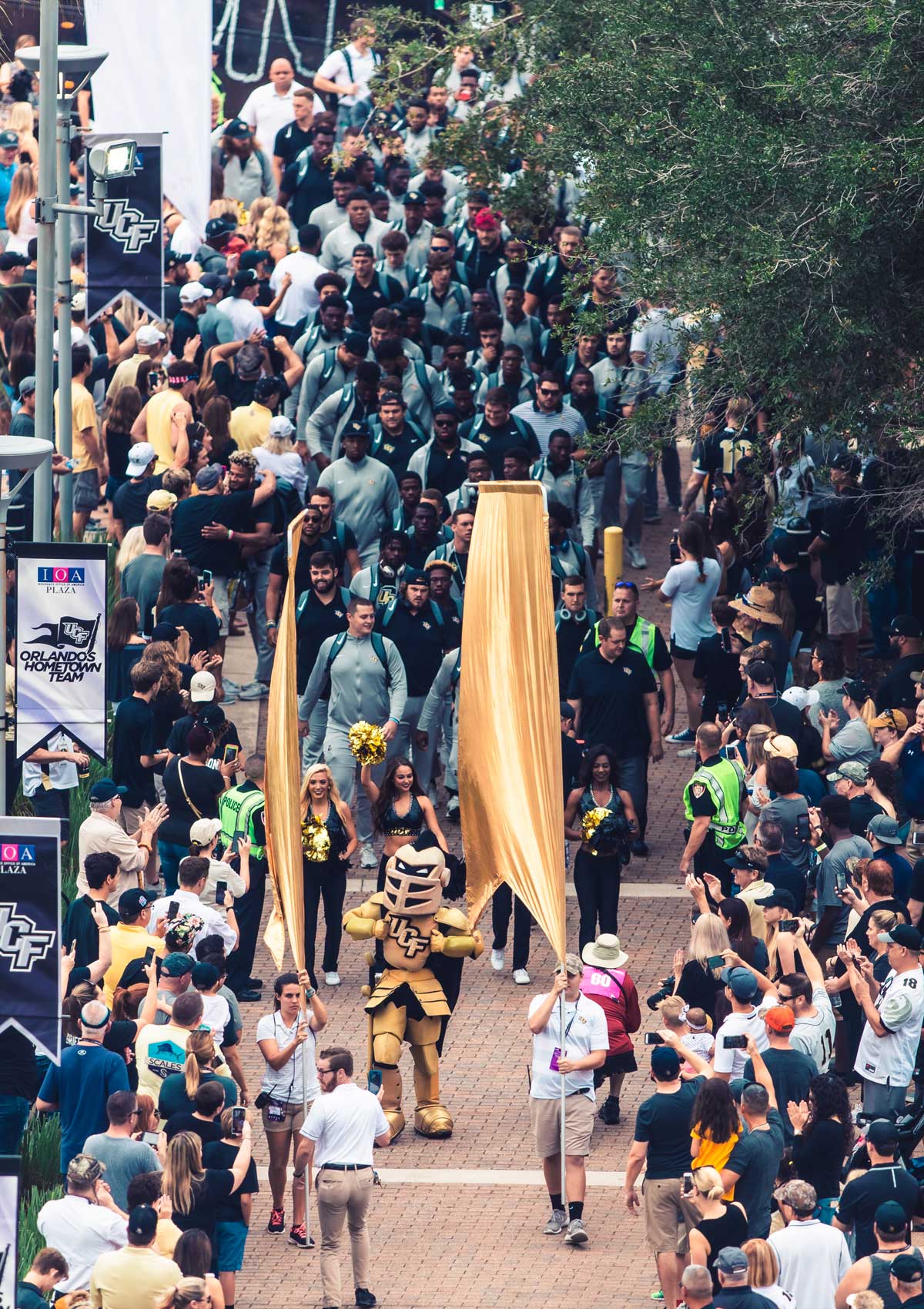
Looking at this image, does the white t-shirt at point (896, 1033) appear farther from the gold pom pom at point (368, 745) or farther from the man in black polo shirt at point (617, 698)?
the gold pom pom at point (368, 745)

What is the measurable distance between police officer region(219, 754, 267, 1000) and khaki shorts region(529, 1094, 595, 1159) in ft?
9.94

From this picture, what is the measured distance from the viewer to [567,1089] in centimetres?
1319

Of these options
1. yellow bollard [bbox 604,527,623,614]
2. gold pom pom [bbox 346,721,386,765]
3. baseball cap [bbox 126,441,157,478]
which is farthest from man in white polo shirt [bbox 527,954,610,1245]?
baseball cap [bbox 126,441,157,478]

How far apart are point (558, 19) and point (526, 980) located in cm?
964

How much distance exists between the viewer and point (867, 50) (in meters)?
16.0

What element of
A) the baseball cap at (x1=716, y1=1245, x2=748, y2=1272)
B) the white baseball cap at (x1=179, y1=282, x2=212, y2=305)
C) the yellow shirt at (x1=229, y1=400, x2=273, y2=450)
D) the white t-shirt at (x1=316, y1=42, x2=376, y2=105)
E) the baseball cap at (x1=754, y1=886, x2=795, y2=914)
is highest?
the white t-shirt at (x1=316, y1=42, x2=376, y2=105)

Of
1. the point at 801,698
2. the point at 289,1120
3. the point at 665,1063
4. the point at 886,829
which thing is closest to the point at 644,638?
the point at 801,698

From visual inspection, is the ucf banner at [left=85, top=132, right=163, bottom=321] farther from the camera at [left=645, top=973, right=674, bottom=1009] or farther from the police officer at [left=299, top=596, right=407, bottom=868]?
the camera at [left=645, top=973, right=674, bottom=1009]

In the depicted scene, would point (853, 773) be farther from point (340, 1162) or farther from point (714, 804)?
point (340, 1162)

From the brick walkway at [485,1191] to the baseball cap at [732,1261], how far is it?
6.35 feet

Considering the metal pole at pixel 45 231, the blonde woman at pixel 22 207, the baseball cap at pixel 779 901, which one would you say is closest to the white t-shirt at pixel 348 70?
the blonde woman at pixel 22 207

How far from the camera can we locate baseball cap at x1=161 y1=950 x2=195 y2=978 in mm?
12852

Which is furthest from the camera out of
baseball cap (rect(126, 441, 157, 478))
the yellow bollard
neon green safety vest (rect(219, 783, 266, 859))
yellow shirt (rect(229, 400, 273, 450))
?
yellow shirt (rect(229, 400, 273, 450))

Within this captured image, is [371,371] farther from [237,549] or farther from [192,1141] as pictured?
[192,1141]
